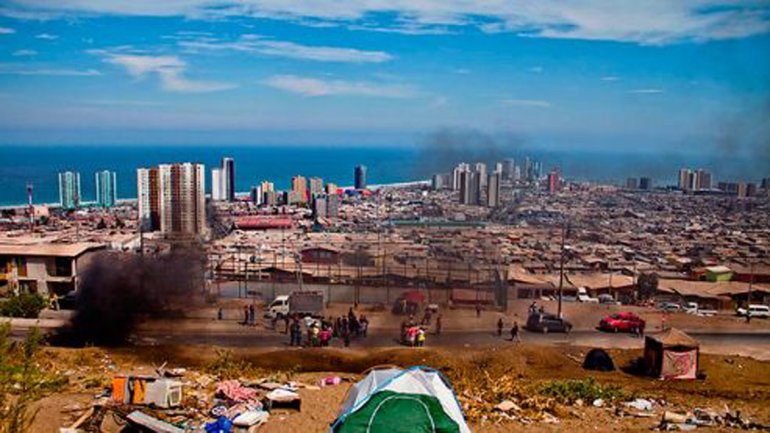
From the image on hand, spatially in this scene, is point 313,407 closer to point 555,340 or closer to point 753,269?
point 555,340

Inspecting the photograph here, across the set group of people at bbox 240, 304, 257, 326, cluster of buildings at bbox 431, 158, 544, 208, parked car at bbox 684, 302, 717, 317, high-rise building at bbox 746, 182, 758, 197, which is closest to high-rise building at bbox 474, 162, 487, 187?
cluster of buildings at bbox 431, 158, 544, 208

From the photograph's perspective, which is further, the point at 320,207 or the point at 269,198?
the point at 269,198

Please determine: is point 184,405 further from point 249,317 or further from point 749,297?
point 749,297

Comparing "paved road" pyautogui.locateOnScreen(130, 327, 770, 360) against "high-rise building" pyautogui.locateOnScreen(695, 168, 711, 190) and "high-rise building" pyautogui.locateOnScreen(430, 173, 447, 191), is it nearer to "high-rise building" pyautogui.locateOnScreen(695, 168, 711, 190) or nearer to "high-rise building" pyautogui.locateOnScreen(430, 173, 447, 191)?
"high-rise building" pyautogui.locateOnScreen(430, 173, 447, 191)

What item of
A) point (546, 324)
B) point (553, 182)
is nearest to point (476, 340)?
point (546, 324)

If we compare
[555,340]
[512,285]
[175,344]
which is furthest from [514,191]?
[175,344]

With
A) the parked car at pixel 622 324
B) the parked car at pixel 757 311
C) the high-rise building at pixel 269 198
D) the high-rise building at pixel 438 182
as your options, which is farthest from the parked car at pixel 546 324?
the high-rise building at pixel 269 198

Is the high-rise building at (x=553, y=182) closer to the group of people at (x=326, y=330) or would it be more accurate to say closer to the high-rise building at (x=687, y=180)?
the high-rise building at (x=687, y=180)
